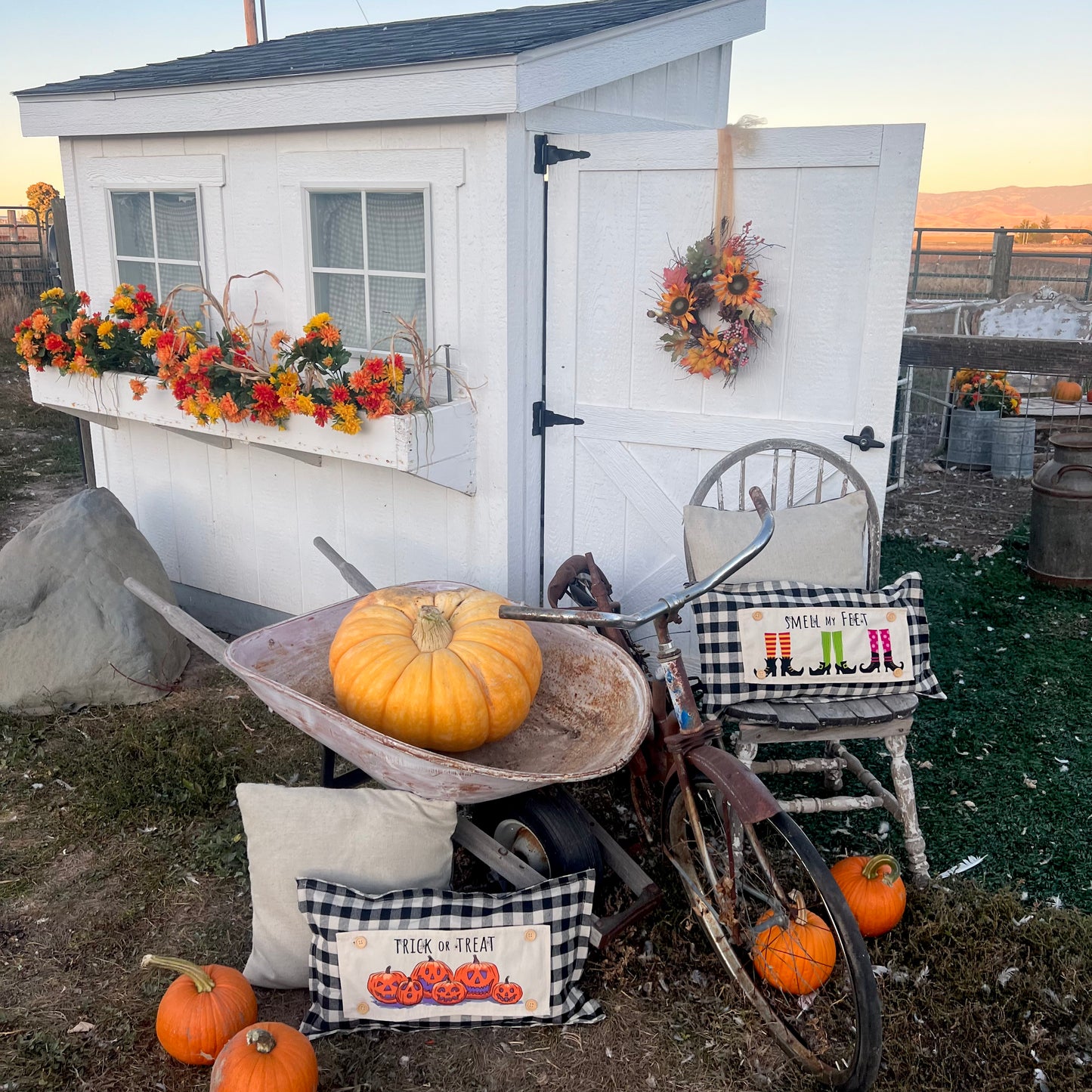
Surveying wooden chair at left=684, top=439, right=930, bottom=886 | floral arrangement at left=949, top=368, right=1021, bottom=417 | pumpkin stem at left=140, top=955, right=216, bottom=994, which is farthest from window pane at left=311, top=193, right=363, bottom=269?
floral arrangement at left=949, top=368, right=1021, bottom=417

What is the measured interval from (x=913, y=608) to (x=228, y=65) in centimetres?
387

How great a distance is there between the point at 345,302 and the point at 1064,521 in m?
4.16

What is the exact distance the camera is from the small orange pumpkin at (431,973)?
2.47 meters

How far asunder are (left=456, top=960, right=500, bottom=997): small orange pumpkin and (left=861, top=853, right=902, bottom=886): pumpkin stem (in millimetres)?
1079

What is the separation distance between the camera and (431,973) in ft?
8.10

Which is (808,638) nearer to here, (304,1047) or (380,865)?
(380,865)

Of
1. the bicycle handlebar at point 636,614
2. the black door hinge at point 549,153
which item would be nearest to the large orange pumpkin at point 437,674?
the bicycle handlebar at point 636,614

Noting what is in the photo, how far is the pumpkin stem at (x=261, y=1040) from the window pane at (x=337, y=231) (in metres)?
2.89

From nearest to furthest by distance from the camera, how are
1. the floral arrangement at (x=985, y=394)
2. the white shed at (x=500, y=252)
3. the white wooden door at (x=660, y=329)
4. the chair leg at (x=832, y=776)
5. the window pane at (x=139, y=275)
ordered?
1. the white wooden door at (x=660, y=329)
2. the white shed at (x=500, y=252)
3. the chair leg at (x=832, y=776)
4. the window pane at (x=139, y=275)
5. the floral arrangement at (x=985, y=394)

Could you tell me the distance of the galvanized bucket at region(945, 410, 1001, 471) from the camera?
8336mm

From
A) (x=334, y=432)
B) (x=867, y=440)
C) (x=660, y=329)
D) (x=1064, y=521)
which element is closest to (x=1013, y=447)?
(x=1064, y=521)

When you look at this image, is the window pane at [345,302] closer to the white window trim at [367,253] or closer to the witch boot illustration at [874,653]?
the white window trim at [367,253]

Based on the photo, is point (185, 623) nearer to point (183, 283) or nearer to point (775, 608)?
point (775, 608)

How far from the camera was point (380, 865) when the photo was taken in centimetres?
263
